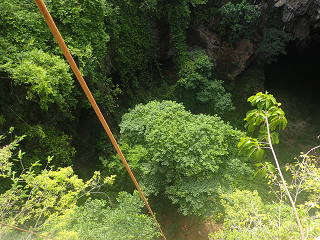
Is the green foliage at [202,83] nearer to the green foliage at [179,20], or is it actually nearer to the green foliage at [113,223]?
the green foliage at [179,20]

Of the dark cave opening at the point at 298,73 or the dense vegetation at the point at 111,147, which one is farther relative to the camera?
the dark cave opening at the point at 298,73

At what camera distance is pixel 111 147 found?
911 cm

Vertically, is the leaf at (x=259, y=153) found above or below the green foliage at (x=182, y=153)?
above

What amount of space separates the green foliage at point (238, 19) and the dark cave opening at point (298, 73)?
3410mm

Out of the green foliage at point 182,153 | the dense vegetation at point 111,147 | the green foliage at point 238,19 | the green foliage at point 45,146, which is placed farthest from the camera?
the green foliage at point 238,19

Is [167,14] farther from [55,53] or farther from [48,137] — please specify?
[48,137]

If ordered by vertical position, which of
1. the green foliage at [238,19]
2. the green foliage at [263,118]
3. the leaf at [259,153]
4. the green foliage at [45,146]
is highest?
the green foliage at [238,19]

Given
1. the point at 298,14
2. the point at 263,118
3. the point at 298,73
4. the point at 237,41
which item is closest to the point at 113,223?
the point at 263,118

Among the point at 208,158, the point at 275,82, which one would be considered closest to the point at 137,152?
the point at 208,158

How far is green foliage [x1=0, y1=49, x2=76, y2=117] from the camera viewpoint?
472 cm

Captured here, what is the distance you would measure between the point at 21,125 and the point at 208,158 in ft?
17.9

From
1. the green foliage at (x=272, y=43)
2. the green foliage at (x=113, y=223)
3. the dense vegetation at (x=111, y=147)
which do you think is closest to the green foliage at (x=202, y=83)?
the dense vegetation at (x=111, y=147)

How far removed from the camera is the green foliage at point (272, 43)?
10.6 m

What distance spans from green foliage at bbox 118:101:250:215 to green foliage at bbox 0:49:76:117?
234cm
